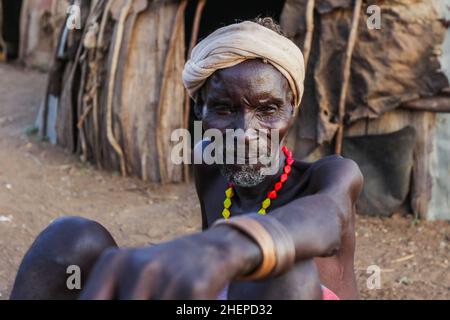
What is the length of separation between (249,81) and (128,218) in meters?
2.96

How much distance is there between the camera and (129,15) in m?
5.56

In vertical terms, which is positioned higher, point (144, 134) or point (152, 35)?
point (152, 35)

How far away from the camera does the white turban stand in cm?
224

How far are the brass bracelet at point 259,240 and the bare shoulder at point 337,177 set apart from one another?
0.52m

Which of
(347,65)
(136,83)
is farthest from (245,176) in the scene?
(136,83)

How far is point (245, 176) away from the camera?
2.35 meters

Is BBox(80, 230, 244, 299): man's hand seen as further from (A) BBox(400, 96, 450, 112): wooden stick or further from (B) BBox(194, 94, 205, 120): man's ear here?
(A) BBox(400, 96, 450, 112): wooden stick

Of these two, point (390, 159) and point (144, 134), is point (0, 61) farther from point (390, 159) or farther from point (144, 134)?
point (390, 159)

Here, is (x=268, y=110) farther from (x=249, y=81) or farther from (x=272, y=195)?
(x=272, y=195)

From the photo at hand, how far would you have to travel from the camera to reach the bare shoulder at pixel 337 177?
2.07 metres

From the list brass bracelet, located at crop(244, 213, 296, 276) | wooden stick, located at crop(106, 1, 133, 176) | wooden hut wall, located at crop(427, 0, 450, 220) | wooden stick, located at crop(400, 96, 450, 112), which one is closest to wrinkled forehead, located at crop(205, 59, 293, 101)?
brass bracelet, located at crop(244, 213, 296, 276)
